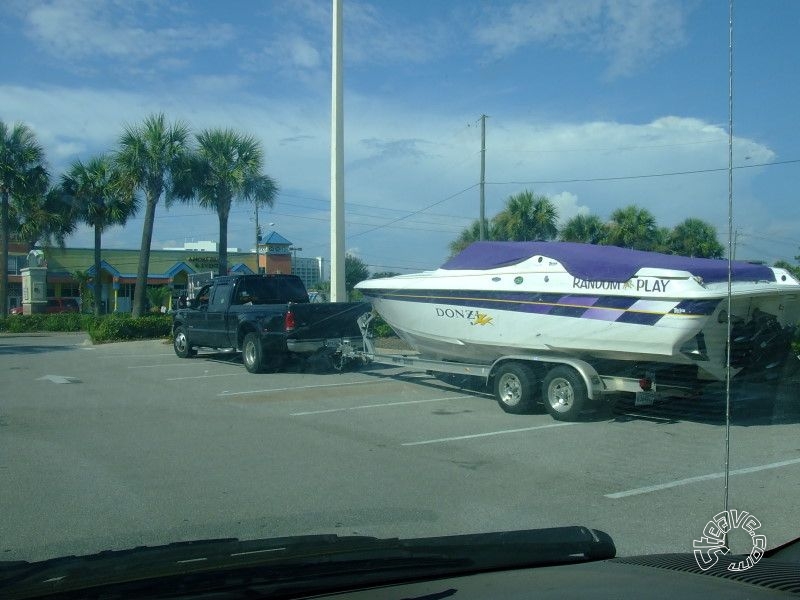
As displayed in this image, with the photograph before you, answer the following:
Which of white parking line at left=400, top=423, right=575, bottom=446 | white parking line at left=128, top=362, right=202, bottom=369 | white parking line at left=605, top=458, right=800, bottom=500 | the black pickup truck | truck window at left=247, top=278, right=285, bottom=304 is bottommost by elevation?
white parking line at left=605, top=458, right=800, bottom=500

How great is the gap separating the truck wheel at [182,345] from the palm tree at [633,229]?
43.4ft

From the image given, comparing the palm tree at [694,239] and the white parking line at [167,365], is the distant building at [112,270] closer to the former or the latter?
the white parking line at [167,365]

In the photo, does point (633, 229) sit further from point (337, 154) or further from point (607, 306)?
point (607, 306)

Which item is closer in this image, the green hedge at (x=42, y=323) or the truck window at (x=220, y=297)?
the truck window at (x=220, y=297)

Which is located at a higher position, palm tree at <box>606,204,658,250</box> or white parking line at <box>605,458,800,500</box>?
palm tree at <box>606,204,658,250</box>

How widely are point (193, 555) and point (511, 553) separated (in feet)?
4.83

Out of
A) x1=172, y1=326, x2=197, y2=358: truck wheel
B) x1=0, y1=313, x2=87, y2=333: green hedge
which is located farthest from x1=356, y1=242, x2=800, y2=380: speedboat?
x1=0, y1=313, x2=87, y2=333: green hedge

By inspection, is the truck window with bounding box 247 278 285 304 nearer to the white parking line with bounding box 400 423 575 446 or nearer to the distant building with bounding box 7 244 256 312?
the white parking line with bounding box 400 423 575 446

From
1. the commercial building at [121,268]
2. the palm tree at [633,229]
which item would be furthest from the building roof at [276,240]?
the palm tree at [633,229]

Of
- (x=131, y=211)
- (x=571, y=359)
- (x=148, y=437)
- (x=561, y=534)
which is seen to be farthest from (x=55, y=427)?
(x=131, y=211)

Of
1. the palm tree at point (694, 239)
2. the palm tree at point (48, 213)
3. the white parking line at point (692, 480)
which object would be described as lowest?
the white parking line at point (692, 480)

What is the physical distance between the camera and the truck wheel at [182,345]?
2091 cm

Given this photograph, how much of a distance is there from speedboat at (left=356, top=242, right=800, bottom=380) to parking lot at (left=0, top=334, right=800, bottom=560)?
1.06 metres

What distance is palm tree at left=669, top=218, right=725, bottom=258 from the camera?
21.1 m
